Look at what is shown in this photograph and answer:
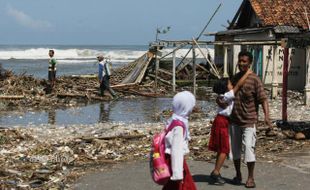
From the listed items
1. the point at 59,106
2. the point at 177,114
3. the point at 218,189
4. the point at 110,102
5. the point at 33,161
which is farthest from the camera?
the point at 110,102

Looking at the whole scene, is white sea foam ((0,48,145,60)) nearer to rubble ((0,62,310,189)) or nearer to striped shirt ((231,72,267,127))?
rubble ((0,62,310,189))

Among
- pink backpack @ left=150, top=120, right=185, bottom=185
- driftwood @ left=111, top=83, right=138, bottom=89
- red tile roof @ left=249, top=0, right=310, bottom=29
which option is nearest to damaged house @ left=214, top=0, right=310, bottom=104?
red tile roof @ left=249, top=0, right=310, bottom=29

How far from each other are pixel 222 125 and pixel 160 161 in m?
2.42

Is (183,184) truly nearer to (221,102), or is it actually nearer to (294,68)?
(221,102)

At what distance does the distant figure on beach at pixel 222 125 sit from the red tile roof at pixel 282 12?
18971 mm

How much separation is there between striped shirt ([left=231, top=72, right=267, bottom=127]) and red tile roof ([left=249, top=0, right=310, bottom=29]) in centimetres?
1889

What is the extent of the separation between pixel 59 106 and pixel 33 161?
487 inches

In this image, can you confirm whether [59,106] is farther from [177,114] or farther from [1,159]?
[177,114]

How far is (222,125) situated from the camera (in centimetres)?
760

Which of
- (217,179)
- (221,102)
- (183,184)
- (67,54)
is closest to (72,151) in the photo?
(217,179)

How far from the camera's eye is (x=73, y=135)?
44.1 feet

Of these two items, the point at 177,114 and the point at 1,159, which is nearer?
the point at 177,114

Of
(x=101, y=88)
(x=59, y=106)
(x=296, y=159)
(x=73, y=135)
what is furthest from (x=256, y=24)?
(x=296, y=159)

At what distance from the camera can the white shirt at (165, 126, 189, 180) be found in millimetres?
5312
